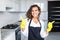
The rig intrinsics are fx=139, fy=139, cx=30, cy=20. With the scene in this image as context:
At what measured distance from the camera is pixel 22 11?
598 centimetres

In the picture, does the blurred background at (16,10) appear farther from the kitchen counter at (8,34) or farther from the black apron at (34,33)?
the black apron at (34,33)

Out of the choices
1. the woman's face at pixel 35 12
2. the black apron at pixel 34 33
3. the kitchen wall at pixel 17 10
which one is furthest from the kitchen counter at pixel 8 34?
the kitchen wall at pixel 17 10

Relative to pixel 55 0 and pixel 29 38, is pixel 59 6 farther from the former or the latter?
pixel 29 38

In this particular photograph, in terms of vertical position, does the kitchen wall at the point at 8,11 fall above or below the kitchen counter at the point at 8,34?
above

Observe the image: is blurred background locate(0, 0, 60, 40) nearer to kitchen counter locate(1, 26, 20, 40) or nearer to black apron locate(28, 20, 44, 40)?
kitchen counter locate(1, 26, 20, 40)

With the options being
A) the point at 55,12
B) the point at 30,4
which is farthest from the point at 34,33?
the point at 55,12

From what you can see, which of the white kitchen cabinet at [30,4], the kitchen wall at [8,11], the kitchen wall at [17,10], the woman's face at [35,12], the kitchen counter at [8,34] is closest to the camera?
the woman's face at [35,12]

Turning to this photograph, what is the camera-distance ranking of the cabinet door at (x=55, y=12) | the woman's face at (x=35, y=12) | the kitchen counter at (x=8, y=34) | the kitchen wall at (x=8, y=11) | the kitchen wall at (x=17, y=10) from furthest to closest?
1. the cabinet door at (x=55, y=12)
2. the kitchen wall at (x=17, y=10)
3. the kitchen wall at (x=8, y=11)
4. the kitchen counter at (x=8, y=34)
5. the woman's face at (x=35, y=12)

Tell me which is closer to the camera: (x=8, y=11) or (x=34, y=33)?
(x=34, y=33)

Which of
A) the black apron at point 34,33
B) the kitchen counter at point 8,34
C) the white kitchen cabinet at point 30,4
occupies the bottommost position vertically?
the kitchen counter at point 8,34

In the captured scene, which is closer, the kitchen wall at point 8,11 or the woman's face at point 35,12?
the woman's face at point 35,12

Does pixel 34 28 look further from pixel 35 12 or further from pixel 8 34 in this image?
pixel 8 34

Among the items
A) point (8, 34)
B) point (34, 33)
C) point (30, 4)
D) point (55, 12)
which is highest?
point (30, 4)

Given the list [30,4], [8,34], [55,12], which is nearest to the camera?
[8,34]
